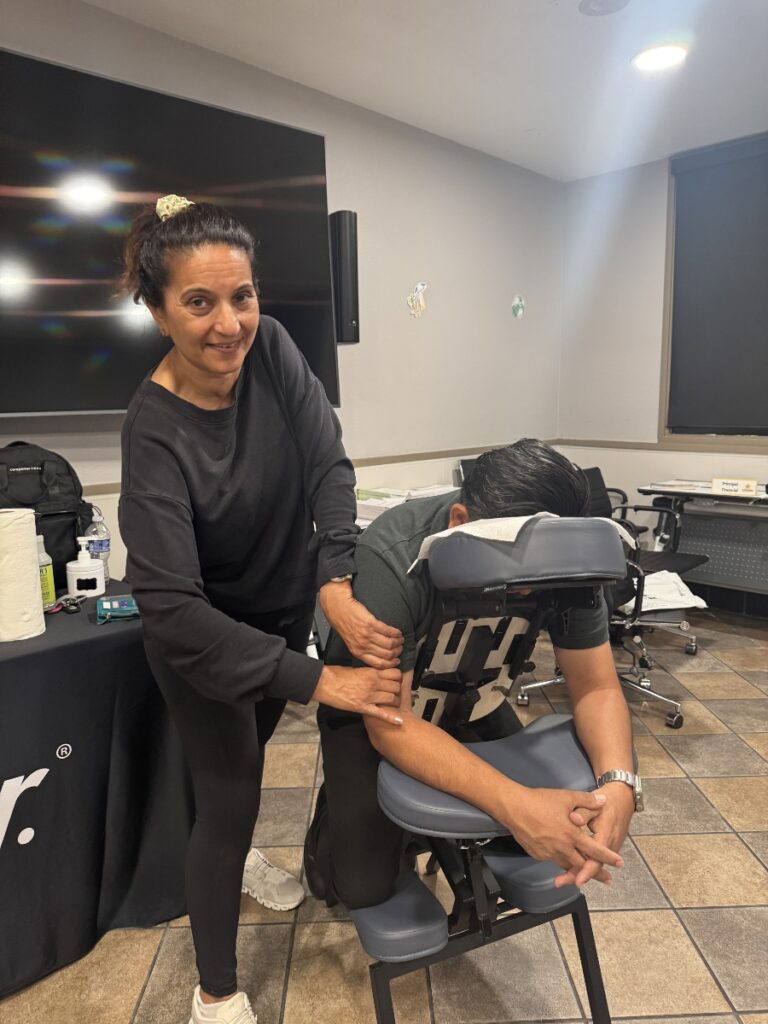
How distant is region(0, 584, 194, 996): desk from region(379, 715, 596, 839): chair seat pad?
0.77 meters

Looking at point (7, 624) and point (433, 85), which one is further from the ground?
point (433, 85)

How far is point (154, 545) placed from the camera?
41.9 inches

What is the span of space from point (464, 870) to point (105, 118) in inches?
93.4

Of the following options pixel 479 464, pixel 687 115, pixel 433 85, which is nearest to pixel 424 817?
pixel 479 464

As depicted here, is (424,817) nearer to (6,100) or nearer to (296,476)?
(296,476)

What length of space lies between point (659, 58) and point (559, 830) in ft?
10.2

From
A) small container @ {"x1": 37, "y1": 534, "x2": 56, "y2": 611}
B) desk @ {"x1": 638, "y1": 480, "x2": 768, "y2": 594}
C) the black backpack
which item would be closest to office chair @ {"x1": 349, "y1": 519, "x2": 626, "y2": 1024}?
small container @ {"x1": 37, "y1": 534, "x2": 56, "y2": 611}

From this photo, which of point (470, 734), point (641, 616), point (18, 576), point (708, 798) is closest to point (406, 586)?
point (470, 734)

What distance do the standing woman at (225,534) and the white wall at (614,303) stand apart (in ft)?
11.8

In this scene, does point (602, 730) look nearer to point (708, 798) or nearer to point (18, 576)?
point (18, 576)

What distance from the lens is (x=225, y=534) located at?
121 centimetres

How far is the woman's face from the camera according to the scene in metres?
1.05

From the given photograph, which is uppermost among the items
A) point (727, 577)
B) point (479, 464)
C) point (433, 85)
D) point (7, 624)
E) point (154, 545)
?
point (433, 85)

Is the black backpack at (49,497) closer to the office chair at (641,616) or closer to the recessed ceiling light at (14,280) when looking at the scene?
the recessed ceiling light at (14,280)
